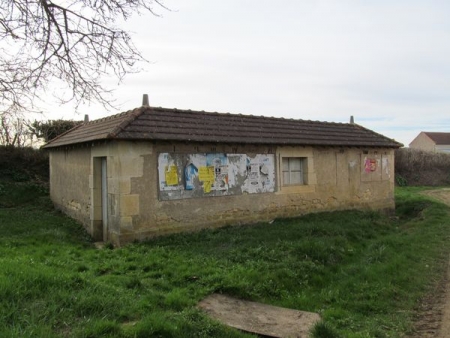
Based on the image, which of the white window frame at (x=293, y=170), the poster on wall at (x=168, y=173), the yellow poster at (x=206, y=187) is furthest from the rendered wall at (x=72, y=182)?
the white window frame at (x=293, y=170)

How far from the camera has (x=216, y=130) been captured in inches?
452

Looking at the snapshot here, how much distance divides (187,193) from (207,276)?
13.1ft

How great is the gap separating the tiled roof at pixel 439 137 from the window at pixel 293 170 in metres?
59.4

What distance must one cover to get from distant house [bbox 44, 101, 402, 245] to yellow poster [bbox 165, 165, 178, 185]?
0.03 metres

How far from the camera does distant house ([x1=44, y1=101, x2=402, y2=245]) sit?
9.68 meters

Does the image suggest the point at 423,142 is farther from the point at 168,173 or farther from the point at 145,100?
the point at 168,173

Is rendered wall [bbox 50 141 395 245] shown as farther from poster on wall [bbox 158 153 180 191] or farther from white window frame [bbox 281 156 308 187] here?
white window frame [bbox 281 156 308 187]

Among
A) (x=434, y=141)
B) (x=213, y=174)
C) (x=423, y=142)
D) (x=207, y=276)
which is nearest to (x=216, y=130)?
(x=213, y=174)

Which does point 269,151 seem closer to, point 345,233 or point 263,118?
point 263,118

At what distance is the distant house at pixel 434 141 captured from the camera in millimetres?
63406

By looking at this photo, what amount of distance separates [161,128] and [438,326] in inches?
295

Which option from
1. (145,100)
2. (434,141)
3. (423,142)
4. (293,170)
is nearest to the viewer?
(145,100)

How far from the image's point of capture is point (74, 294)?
4.80 metres

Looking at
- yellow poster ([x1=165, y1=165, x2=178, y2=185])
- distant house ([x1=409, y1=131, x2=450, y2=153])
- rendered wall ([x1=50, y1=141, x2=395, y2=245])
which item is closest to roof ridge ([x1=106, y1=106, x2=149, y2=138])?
rendered wall ([x1=50, y1=141, x2=395, y2=245])
